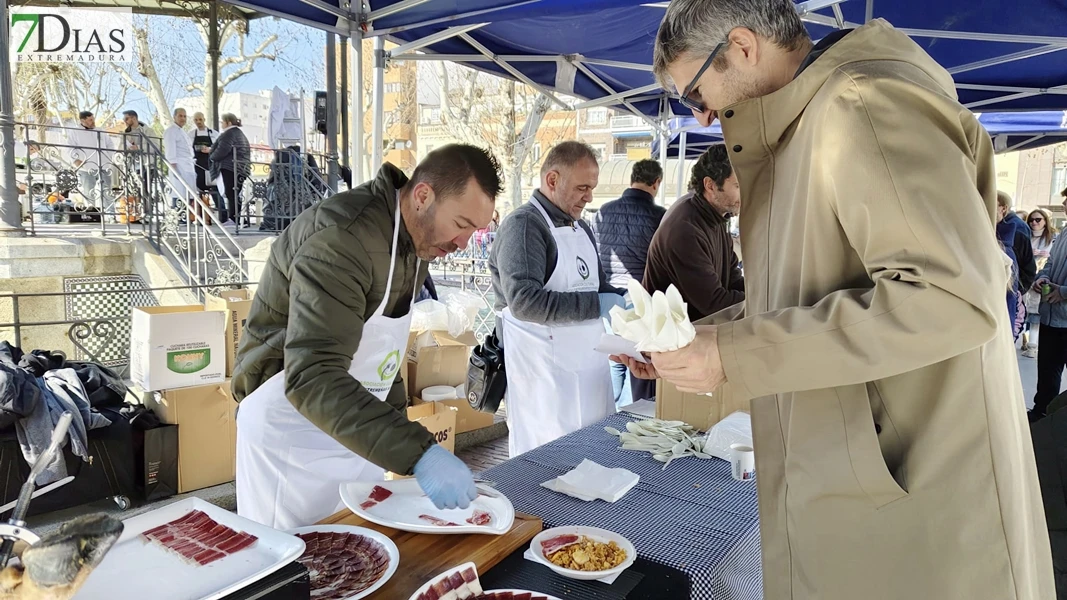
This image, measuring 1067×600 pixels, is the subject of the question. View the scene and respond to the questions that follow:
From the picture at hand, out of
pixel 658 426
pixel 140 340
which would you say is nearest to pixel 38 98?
pixel 140 340

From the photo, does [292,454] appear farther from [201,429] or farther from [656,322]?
[201,429]

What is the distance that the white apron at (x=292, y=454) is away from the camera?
75.5 inches

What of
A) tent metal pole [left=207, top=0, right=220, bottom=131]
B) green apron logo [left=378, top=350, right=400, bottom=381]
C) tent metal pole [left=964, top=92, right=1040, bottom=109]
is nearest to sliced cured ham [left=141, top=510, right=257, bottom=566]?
green apron logo [left=378, top=350, right=400, bottom=381]

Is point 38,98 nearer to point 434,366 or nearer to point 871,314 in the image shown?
point 434,366

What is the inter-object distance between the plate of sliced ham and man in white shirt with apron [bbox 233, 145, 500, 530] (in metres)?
0.52

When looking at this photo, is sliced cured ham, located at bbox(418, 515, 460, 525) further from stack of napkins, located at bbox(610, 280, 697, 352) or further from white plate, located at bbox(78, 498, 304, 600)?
stack of napkins, located at bbox(610, 280, 697, 352)

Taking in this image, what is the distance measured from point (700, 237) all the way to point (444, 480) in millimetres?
2019

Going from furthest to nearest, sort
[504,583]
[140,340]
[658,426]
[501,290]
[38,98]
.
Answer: [38,98], [140,340], [501,290], [658,426], [504,583]

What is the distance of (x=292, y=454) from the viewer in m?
1.92

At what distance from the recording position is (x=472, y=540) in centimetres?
147

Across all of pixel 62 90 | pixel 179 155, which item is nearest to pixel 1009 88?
pixel 179 155

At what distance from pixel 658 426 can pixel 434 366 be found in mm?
2632

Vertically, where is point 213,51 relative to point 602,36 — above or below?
above

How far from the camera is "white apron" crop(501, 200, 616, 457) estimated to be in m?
3.29
